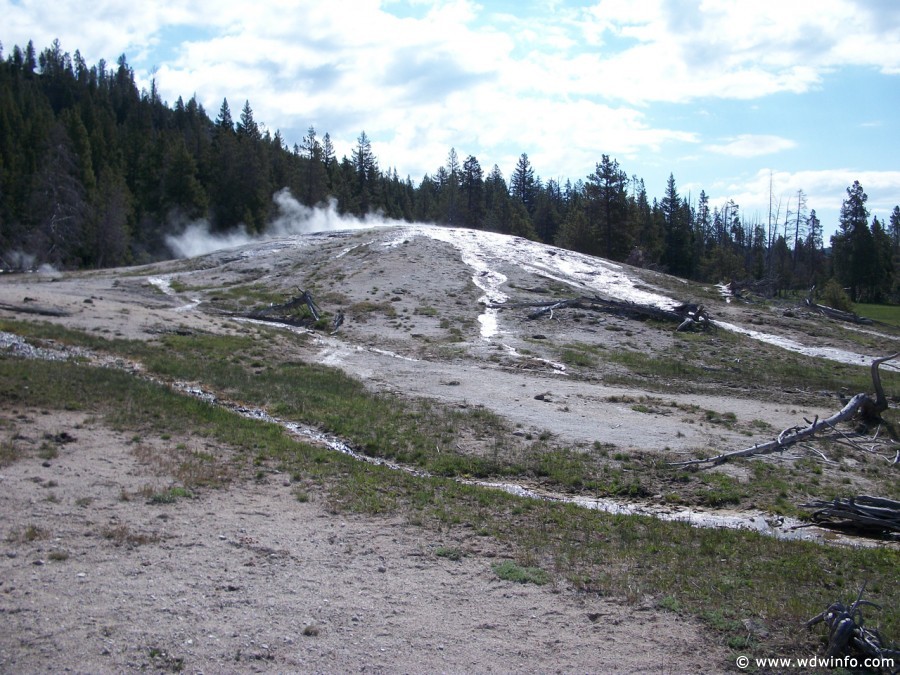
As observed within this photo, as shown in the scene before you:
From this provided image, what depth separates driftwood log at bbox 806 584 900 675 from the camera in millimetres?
6156

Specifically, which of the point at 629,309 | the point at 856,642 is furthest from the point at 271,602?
the point at 629,309

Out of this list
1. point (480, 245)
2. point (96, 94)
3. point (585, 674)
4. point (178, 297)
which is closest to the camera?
point (585, 674)

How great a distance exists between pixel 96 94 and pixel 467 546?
146145 mm

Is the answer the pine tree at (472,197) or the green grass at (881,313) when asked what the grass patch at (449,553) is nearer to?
the green grass at (881,313)

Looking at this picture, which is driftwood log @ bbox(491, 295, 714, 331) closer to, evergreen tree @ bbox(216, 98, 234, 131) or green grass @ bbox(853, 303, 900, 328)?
green grass @ bbox(853, 303, 900, 328)

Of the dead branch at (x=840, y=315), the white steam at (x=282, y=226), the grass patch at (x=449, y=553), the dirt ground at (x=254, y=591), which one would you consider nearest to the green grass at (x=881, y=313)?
the dead branch at (x=840, y=315)

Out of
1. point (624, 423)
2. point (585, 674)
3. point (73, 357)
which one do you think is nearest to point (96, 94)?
point (73, 357)

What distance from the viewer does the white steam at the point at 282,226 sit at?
73438 mm

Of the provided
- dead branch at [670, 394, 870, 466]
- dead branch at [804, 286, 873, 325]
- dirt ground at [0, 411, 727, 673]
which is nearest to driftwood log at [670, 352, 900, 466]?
dead branch at [670, 394, 870, 466]

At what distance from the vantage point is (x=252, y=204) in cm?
8306

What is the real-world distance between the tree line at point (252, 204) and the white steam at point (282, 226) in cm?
143

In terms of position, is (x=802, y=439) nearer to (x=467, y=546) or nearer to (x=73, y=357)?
(x=467, y=546)

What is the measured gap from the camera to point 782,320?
39.2 m

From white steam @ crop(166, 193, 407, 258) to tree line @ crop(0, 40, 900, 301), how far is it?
1.43 meters
